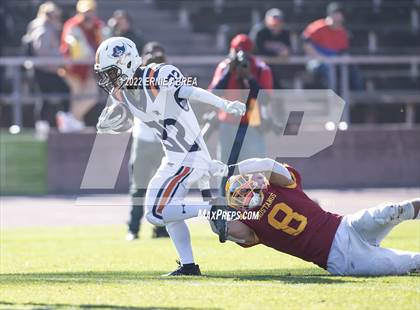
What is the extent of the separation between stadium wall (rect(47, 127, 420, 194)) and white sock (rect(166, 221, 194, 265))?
9.56 metres

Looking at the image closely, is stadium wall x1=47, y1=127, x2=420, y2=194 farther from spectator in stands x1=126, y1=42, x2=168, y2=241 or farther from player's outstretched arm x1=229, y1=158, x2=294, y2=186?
player's outstretched arm x1=229, y1=158, x2=294, y2=186

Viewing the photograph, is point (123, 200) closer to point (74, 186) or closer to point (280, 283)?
point (74, 186)

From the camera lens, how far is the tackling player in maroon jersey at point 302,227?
8.15 metres

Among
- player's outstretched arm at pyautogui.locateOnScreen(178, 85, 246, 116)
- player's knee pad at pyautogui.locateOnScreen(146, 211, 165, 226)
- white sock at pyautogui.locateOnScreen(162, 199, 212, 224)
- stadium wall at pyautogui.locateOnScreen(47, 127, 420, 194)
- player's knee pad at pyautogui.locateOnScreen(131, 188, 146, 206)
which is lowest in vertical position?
stadium wall at pyautogui.locateOnScreen(47, 127, 420, 194)

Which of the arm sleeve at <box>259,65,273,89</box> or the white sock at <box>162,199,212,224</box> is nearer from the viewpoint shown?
the white sock at <box>162,199,212,224</box>

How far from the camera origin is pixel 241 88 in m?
12.7

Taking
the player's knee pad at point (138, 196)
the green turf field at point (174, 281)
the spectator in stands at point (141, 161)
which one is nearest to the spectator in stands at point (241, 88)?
the spectator in stands at point (141, 161)

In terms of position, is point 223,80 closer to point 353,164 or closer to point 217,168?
point 217,168

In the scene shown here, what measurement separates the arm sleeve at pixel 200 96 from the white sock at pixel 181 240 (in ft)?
3.24

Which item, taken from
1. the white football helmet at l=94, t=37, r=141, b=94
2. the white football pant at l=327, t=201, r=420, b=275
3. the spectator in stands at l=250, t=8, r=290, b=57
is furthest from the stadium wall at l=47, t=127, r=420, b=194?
the white football pant at l=327, t=201, r=420, b=275

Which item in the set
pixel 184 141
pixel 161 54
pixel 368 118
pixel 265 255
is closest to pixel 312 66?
pixel 368 118

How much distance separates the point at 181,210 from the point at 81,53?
32.4ft

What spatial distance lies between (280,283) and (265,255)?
2.51 metres

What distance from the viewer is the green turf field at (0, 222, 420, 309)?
703 cm
